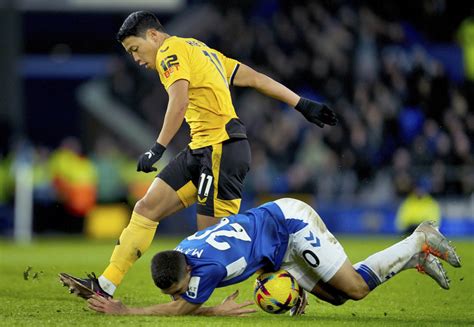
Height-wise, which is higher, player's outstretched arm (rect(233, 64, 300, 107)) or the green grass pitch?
player's outstretched arm (rect(233, 64, 300, 107))

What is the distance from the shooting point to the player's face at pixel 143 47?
823 cm

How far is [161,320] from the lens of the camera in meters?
7.14

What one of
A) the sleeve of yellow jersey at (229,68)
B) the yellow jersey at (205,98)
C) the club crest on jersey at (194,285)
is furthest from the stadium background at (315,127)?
the club crest on jersey at (194,285)

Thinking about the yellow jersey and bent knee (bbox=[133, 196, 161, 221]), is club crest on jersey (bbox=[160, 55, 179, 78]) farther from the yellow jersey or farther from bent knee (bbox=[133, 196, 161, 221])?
bent knee (bbox=[133, 196, 161, 221])

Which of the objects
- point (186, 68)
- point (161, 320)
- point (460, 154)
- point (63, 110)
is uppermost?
point (186, 68)

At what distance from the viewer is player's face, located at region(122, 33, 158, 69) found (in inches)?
324

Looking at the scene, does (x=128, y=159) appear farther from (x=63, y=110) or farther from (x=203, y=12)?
(x=63, y=110)

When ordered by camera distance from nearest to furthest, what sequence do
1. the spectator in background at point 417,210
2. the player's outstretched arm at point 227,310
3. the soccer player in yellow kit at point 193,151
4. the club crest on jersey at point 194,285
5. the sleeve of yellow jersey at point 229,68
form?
1. the club crest on jersey at point 194,285
2. the player's outstretched arm at point 227,310
3. the soccer player in yellow kit at point 193,151
4. the sleeve of yellow jersey at point 229,68
5. the spectator in background at point 417,210

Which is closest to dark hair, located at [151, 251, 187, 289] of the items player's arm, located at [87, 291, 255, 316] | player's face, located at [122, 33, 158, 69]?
player's arm, located at [87, 291, 255, 316]

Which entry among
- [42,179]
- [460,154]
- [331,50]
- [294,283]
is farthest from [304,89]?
[294,283]

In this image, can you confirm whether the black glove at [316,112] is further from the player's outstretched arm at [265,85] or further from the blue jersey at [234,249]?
the blue jersey at [234,249]

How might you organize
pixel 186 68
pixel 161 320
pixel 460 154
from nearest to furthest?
pixel 161 320 → pixel 186 68 → pixel 460 154

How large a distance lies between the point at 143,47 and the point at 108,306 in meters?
1.96

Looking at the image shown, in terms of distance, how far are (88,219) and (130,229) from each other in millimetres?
12073
